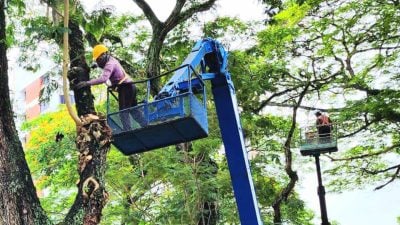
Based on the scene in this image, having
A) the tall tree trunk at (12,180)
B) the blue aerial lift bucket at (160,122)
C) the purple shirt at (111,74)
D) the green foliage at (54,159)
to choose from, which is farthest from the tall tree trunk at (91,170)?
the green foliage at (54,159)

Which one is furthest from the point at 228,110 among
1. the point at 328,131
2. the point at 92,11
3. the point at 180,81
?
the point at 328,131

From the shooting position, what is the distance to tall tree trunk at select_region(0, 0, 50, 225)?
17.3 feet

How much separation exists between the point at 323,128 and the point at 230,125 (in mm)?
3151

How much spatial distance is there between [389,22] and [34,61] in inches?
230

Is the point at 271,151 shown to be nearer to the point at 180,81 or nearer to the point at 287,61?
the point at 287,61

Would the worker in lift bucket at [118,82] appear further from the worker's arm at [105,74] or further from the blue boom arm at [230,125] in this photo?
the blue boom arm at [230,125]

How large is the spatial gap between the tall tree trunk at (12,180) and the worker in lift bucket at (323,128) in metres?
4.04

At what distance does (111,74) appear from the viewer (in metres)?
5.20

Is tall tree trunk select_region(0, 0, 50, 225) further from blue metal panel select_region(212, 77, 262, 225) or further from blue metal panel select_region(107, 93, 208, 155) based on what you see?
blue metal panel select_region(212, 77, 262, 225)

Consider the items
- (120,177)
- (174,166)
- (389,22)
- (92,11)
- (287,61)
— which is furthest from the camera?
(287,61)

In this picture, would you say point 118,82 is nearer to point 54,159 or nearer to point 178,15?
point 178,15

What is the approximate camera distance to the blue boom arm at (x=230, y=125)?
6.41 meters

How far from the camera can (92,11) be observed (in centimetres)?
648

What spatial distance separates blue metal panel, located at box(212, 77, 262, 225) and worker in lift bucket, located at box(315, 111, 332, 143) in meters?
1.79
